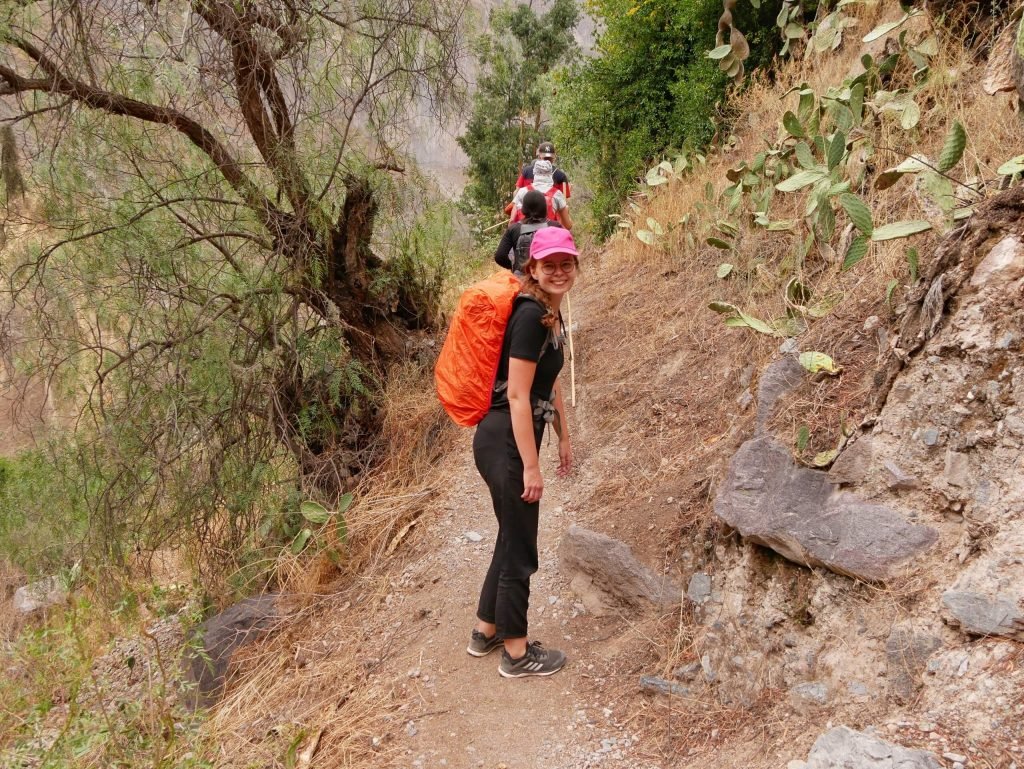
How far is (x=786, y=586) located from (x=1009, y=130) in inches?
101

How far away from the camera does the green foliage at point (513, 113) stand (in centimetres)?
1461

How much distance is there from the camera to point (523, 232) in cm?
511

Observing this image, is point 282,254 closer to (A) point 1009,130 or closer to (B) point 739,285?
(B) point 739,285

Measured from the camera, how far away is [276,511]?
5426 mm

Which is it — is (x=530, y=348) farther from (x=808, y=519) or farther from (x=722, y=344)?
(x=722, y=344)

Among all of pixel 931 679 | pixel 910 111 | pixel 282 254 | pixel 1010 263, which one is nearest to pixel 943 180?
pixel 1010 263

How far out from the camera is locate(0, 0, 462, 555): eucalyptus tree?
455cm

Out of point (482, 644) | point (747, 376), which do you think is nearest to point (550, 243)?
point (482, 644)

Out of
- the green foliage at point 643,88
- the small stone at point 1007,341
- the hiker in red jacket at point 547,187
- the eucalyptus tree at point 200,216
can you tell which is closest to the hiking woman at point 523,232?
the hiker in red jacket at point 547,187

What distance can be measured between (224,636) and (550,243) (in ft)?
10.1

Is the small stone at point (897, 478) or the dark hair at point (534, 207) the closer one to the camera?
the small stone at point (897, 478)

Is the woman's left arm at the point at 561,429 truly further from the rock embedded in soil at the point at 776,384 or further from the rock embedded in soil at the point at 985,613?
the rock embedded in soil at the point at 985,613

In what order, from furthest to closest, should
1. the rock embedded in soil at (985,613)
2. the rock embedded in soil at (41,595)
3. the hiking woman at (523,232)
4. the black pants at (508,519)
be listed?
1. the rock embedded in soil at (41,595)
2. the hiking woman at (523,232)
3. the black pants at (508,519)
4. the rock embedded in soil at (985,613)

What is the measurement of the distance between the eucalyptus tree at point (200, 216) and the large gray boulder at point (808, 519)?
3.40 m
